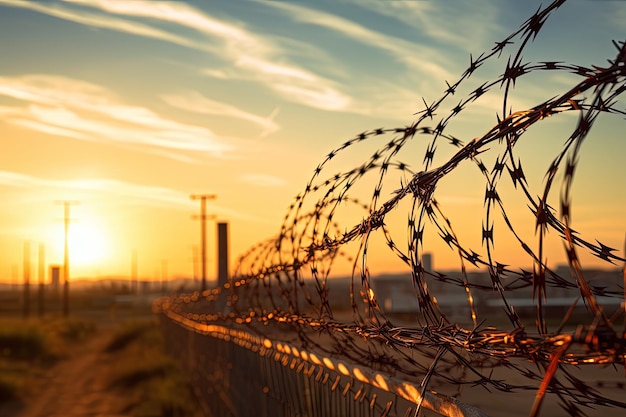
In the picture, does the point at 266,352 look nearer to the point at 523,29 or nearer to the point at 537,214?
the point at 523,29

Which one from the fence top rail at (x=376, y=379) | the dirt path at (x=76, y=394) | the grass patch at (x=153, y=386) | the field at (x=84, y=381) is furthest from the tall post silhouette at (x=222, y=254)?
the fence top rail at (x=376, y=379)

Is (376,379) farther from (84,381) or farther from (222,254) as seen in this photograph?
(222,254)

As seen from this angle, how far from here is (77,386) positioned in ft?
72.4

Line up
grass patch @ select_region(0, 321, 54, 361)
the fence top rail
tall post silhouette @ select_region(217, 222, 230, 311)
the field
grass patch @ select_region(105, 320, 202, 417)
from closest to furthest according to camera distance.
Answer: the fence top rail → grass patch @ select_region(105, 320, 202, 417) → the field → tall post silhouette @ select_region(217, 222, 230, 311) → grass patch @ select_region(0, 321, 54, 361)

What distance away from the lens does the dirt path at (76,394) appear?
1733 centimetres

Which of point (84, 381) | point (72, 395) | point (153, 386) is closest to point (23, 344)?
point (84, 381)

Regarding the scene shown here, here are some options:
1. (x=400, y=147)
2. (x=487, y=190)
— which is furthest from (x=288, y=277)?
(x=487, y=190)

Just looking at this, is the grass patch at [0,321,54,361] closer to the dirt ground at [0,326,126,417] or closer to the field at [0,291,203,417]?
the field at [0,291,203,417]

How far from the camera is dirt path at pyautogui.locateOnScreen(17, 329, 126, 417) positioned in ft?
56.9

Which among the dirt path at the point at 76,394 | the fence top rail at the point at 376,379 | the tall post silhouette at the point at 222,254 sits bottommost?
the dirt path at the point at 76,394

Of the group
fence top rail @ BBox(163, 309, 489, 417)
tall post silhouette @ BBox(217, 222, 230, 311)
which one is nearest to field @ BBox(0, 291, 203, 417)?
tall post silhouette @ BBox(217, 222, 230, 311)

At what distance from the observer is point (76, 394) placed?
20.3 m

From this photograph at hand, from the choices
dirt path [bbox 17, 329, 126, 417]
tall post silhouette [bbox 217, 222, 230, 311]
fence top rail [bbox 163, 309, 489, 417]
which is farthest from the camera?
tall post silhouette [bbox 217, 222, 230, 311]

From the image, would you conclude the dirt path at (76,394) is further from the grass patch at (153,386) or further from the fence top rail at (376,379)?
the fence top rail at (376,379)
